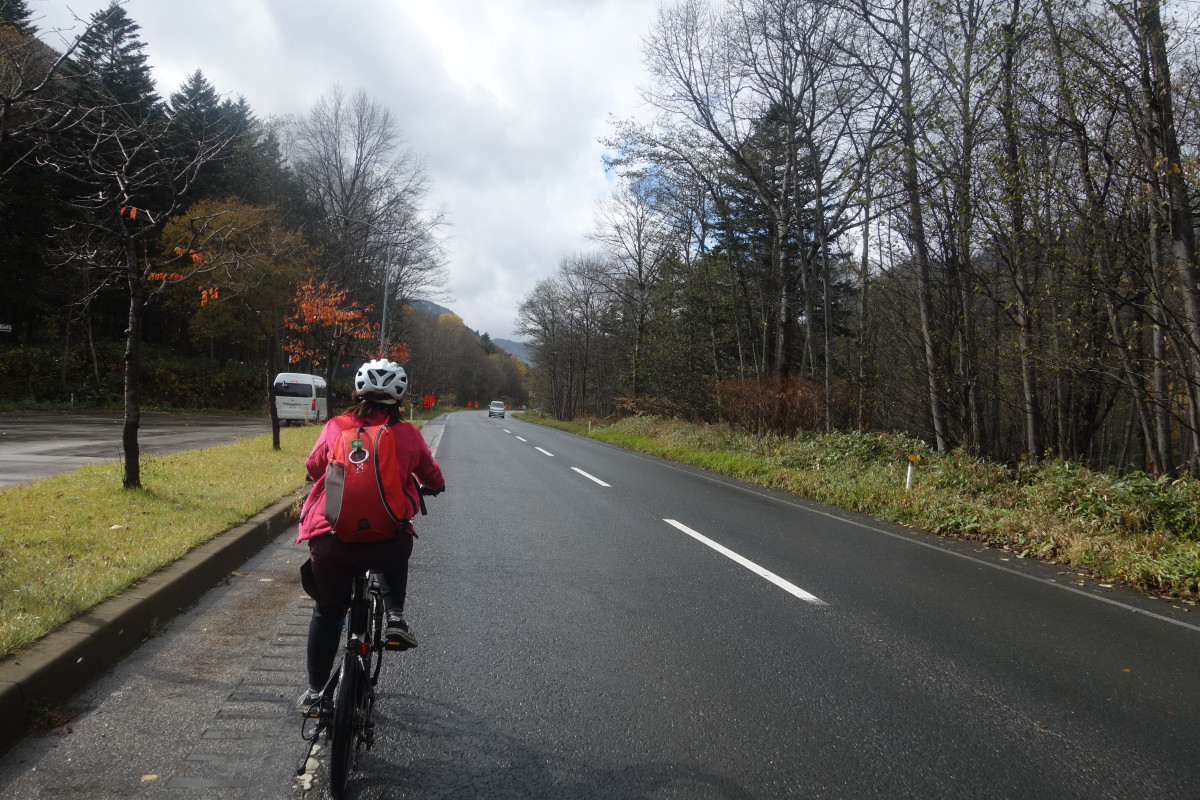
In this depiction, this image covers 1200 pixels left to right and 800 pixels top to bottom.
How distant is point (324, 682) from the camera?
116 inches

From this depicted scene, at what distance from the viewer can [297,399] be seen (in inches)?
1045

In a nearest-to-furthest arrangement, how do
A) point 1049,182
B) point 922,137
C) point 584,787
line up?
point 584,787 → point 1049,182 → point 922,137

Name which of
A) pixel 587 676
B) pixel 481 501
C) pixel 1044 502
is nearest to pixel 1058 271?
pixel 1044 502

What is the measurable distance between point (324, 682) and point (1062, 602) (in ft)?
18.3

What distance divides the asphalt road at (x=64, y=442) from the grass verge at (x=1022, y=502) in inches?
454

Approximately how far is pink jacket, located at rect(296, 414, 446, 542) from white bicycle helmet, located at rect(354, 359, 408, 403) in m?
0.11

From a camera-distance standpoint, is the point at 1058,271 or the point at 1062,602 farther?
the point at 1058,271

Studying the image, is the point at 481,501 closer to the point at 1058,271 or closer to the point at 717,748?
the point at 717,748

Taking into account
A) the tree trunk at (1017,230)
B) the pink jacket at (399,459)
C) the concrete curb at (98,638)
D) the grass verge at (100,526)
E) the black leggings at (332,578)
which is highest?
the tree trunk at (1017,230)

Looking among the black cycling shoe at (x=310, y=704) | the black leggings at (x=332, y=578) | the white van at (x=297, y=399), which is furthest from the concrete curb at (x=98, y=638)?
the white van at (x=297, y=399)

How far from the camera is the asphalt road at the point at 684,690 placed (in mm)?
2721

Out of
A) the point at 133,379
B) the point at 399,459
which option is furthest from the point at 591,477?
the point at 399,459

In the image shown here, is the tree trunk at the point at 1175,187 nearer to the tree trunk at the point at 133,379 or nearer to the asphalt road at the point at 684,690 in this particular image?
the asphalt road at the point at 684,690

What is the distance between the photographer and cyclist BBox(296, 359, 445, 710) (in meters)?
2.83
